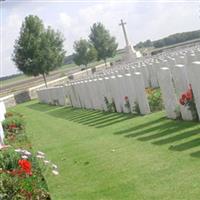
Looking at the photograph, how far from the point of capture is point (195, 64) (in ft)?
35.9

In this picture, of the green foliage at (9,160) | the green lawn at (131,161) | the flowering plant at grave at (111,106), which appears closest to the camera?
the green lawn at (131,161)

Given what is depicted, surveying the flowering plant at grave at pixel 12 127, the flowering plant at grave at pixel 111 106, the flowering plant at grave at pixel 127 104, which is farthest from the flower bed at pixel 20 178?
the flowering plant at grave at pixel 111 106

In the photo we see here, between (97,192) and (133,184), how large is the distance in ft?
1.68

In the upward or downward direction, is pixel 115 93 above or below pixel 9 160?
below

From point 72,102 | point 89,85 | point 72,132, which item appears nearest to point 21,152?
point 72,132

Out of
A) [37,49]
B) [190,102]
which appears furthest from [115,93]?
[37,49]

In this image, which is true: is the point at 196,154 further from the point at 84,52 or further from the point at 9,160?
the point at 84,52

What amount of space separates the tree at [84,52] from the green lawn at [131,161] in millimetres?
59839

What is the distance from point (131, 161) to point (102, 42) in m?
66.8

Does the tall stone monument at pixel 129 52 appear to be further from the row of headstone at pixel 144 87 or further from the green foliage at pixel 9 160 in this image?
the green foliage at pixel 9 160

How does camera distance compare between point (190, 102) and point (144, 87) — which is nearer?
point (190, 102)

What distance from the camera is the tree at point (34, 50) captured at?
2222 inches

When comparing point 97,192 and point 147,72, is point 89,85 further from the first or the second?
point 97,192

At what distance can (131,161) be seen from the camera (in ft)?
31.6
